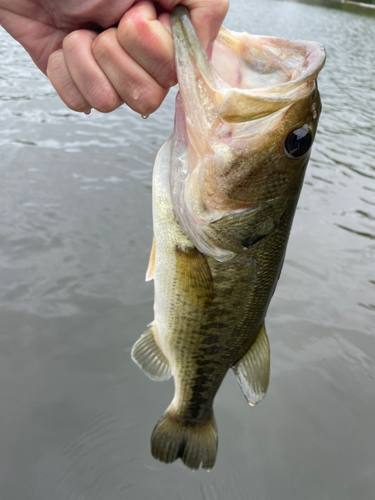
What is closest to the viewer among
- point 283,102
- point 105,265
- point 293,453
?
Answer: point 283,102

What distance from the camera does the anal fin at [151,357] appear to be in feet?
7.43

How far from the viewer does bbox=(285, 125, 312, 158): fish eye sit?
142 cm

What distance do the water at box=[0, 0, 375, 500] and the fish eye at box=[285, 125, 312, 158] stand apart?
2.62 meters

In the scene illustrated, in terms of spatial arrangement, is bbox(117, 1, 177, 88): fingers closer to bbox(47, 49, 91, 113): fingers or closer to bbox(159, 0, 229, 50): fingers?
bbox(159, 0, 229, 50): fingers

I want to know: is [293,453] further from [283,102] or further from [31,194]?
[31,194]

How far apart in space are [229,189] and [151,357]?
3.82ft

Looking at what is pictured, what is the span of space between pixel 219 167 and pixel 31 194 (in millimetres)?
4456

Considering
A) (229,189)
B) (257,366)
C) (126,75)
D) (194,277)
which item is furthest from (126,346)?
(126,75)

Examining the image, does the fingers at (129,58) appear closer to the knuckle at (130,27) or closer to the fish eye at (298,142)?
the knuckle at (130,27)

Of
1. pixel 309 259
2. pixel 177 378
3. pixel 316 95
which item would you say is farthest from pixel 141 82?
pixel 309 259

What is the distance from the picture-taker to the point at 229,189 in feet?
5.05

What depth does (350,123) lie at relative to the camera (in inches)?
382

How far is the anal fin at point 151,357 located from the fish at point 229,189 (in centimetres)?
11

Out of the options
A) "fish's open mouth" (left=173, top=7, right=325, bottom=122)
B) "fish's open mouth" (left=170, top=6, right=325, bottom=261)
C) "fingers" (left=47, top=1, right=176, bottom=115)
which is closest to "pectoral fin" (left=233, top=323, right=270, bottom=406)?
"fish's open mouth" (left=170, top=6, right=325, bottom=261)
